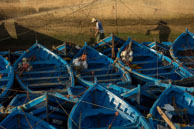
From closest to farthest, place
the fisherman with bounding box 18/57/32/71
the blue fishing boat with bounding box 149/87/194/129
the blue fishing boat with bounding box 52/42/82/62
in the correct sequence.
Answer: the blue fishing boat with bounding box 149/87/194/129
the fisherman with bounding box 18/57/32/71
the blue fishing boat with bounding box 52/42/82/62

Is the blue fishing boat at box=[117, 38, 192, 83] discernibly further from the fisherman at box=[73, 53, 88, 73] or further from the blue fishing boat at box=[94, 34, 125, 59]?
the fisherman at box=[73, 53, 88, 73]

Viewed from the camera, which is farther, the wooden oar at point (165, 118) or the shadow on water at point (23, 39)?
the shadow on water at point (23, 39)

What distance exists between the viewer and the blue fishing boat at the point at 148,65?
9703mm

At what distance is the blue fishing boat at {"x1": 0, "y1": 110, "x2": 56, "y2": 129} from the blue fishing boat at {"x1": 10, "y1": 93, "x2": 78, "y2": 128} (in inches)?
8.3

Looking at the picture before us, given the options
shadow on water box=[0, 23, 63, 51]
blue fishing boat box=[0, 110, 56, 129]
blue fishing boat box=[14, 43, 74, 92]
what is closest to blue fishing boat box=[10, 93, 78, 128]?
blue fishing boat box=[0, 110, 56, 129]

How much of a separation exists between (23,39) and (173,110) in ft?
38.4

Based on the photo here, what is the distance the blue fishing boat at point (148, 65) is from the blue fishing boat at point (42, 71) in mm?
2804

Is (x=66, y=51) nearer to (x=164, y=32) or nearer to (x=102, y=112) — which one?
(x=102, y=112)

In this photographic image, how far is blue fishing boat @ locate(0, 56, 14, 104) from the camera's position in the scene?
8484mm

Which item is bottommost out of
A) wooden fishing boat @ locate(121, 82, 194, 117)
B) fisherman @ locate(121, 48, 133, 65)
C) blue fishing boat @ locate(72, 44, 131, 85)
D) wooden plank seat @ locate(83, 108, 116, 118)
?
wooden plank seat @ locate(83, 108, 116, 118)

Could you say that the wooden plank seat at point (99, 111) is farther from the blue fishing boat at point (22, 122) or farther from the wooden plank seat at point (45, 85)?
the wooden plank seat at point (45, 85)

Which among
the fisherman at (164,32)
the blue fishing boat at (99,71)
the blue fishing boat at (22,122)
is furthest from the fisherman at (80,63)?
the fisherman at (164,32)

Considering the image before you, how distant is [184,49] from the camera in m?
11.8

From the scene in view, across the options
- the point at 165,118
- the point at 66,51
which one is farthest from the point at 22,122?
the point at 66,51
